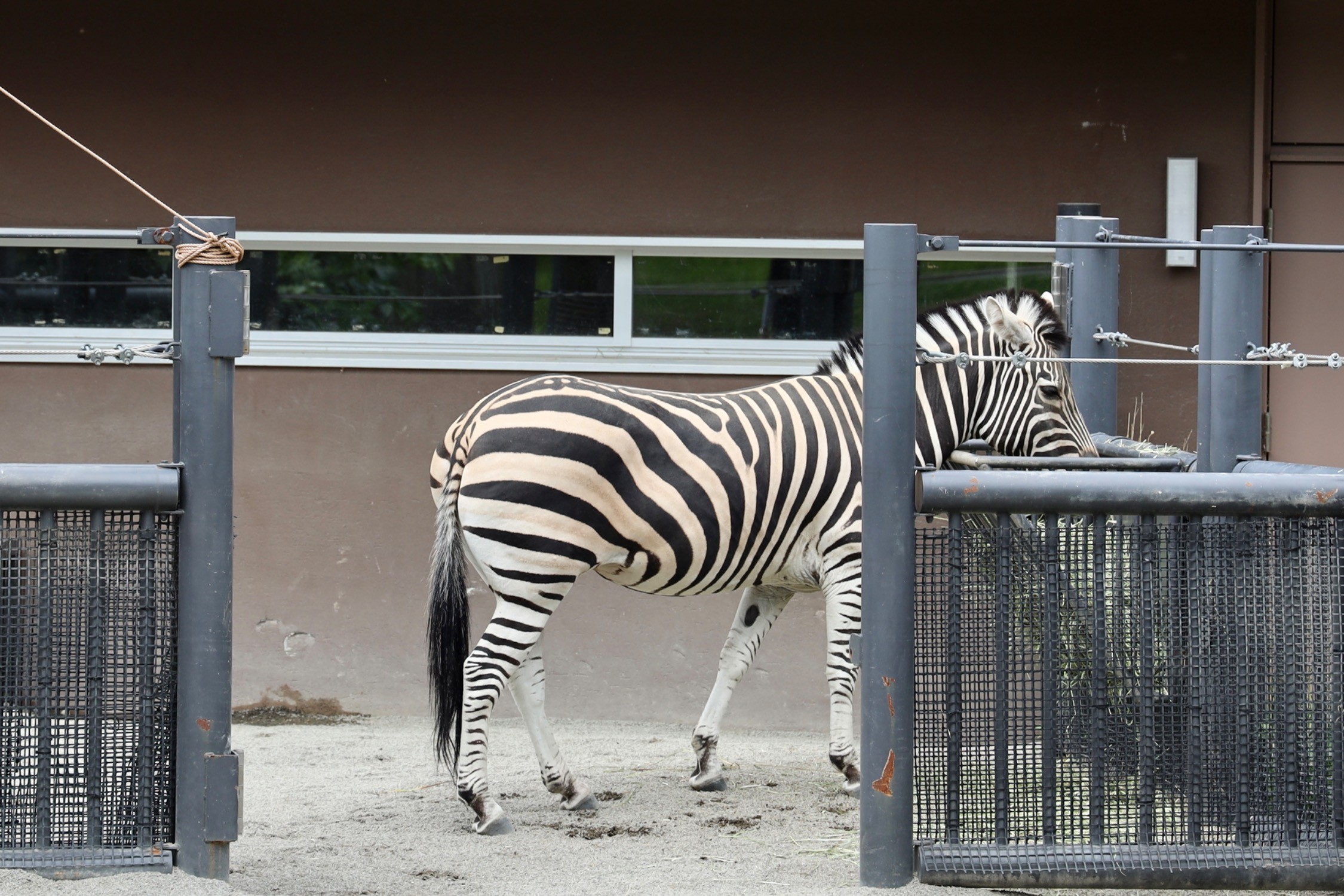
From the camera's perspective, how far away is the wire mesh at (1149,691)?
Answer: 118 inches

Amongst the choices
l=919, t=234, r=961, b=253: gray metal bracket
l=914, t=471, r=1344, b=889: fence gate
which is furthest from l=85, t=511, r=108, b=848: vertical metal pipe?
l=919, t=234, r=961, b=253: gray metal bracket

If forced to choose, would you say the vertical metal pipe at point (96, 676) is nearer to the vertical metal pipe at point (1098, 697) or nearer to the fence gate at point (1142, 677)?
the fence gate at point (1142, 677)

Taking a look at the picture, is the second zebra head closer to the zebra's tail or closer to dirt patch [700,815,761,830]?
dirt patch [700,815,761,830]

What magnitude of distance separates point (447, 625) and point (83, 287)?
8.65ft

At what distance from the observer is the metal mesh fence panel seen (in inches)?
117

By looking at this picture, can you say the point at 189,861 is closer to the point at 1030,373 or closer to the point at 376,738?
the point at 376,738

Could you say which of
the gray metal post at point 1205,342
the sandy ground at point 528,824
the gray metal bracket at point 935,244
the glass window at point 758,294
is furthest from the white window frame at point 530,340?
the gray metal bracket at point 935,244

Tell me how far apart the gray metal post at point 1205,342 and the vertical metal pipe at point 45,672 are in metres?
3.09

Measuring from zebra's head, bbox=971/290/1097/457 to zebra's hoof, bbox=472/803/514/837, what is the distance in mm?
1997

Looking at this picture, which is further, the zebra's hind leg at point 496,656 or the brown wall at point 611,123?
the brown wall at point 611,123

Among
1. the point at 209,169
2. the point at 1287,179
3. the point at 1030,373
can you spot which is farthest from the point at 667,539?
the point at 1287,179

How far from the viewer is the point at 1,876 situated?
290 centimetres

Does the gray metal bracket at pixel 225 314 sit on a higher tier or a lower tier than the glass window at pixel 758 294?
lower

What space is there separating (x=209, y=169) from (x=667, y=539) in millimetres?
2847
